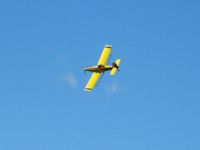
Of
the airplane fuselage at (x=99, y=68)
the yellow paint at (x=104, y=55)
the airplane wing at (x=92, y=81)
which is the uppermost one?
the yellow paint at (x=104, y=55)

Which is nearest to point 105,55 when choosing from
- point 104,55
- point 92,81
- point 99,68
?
point 104,55

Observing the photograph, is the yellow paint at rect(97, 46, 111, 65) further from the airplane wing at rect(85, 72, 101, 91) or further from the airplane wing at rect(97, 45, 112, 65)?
the airplane wing at rect(85, 72, 101, 91)

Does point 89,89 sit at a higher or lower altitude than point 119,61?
lower

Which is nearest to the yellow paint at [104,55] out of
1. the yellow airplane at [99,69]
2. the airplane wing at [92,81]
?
the yellow airplane at [99,69]

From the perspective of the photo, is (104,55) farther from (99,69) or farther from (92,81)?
(92,81)

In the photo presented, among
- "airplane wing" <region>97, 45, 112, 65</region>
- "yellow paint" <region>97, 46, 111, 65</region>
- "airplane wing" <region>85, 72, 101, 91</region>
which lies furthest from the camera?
"airplane wing" <region>97, 45, 112, 65</region>

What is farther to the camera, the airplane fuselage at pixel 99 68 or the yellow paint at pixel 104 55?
the yellow paint at pixel 104 55

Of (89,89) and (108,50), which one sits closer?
(89,89)

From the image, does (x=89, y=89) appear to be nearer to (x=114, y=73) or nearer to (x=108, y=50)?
(x=114, y=73)

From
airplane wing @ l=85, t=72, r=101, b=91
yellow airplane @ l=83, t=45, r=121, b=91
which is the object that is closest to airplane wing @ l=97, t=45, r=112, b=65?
yellow airplane @ l=83, t=45, r=121, b=91

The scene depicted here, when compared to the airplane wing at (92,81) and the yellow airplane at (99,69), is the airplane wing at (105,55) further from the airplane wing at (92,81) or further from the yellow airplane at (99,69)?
the airplane wing at (92,81)

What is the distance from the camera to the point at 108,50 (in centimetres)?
19488

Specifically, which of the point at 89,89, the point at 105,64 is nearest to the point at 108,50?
the point at 105,64

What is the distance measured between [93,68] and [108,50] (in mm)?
12811
